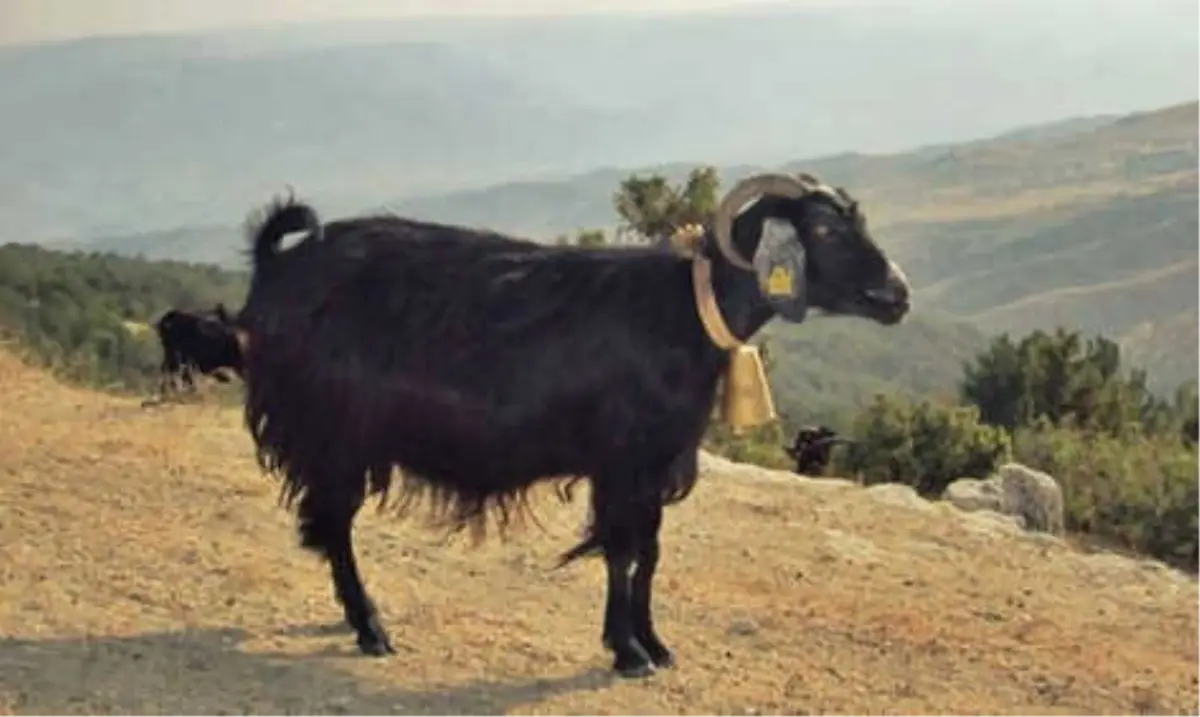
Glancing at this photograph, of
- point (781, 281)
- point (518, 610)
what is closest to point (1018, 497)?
Result: point (518, 610)

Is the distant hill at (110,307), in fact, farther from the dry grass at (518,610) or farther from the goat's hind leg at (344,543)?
the goat's hind leg at (344,543)

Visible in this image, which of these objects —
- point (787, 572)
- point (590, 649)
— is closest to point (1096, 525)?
point (787, 572)

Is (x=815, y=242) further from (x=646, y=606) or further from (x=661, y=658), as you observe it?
(x=661, y=658)

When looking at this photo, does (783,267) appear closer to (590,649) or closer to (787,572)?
(590,649)

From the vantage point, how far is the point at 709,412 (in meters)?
8.20

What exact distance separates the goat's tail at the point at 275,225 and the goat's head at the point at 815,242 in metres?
1.99

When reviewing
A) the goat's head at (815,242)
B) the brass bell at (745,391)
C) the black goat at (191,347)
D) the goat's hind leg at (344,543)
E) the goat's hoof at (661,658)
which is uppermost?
the goat's head at (815,242)

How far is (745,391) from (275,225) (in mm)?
2383

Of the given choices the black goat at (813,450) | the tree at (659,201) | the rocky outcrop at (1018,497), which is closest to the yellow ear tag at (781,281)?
the rocky outcrop at (1018,497)

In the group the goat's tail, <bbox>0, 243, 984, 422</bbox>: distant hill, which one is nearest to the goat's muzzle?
the goat's tail

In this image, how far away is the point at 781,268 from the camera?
311 inches

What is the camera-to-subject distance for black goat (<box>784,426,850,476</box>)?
18.9 metres

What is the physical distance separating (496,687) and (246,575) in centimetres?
208

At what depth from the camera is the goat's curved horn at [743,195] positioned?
802 centimetres
